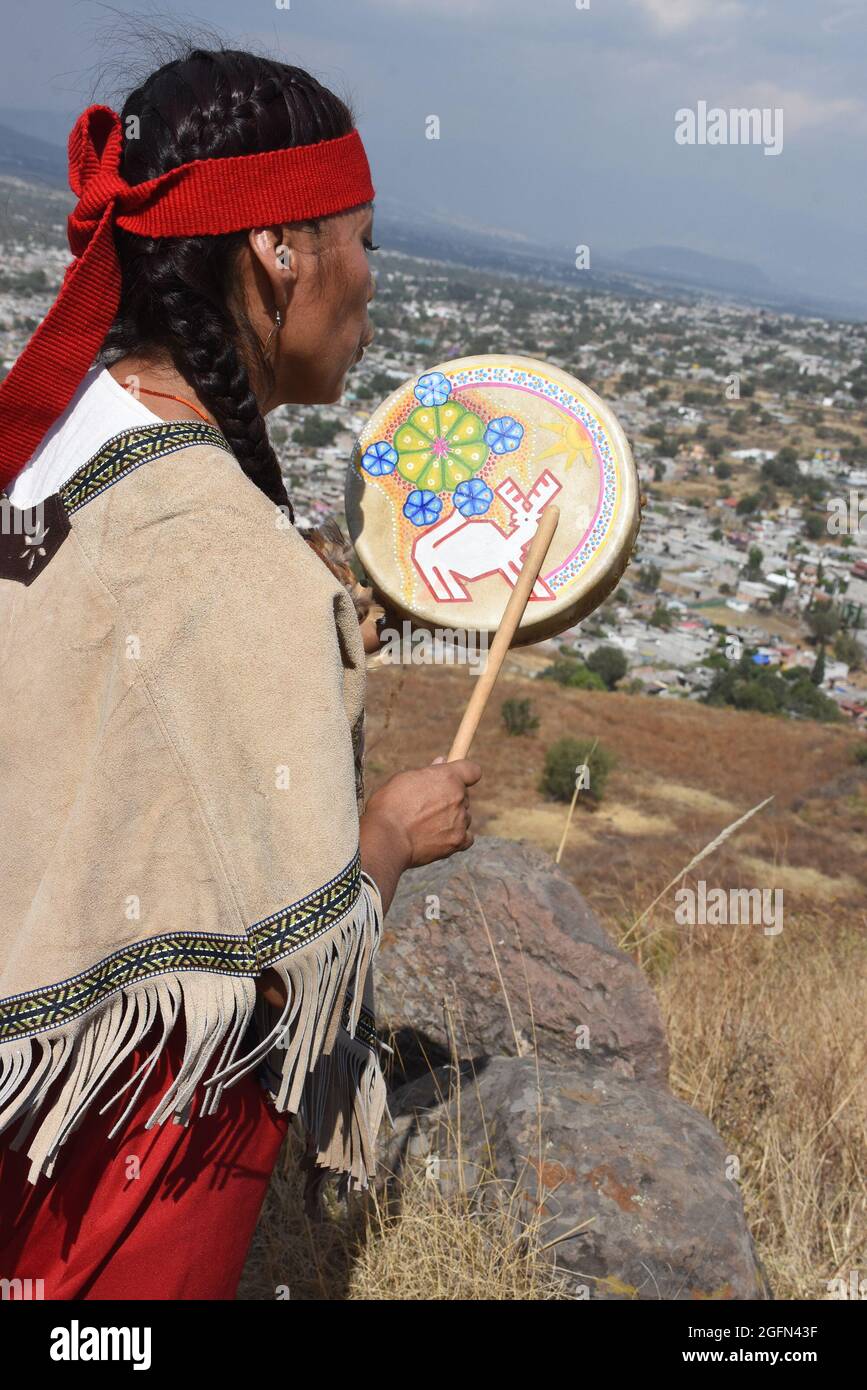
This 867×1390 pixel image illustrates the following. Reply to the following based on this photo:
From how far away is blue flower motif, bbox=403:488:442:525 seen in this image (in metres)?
2.13

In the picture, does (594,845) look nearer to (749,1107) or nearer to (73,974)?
(749,1107)

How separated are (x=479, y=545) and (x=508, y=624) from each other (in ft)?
0.75

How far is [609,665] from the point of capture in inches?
923

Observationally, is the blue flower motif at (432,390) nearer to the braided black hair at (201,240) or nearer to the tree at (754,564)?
the braided black hair at (201,240)

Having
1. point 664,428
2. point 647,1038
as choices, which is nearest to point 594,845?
point 647,1038

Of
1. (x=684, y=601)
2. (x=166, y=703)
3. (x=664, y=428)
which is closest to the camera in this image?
(x=166, y=703)

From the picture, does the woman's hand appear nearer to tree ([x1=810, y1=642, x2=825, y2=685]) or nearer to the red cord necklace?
the red cord necklace

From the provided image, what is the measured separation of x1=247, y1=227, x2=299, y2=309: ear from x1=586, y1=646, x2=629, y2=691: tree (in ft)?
71.5

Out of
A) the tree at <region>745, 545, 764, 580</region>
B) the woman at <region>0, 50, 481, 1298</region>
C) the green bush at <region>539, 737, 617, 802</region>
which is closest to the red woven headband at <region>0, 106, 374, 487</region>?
the woman at <region>0, 50, 481, 1298</region>

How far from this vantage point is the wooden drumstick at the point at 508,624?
6.03 ft

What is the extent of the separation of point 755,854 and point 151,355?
1033 cm

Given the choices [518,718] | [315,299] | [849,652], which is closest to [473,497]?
[315,299]

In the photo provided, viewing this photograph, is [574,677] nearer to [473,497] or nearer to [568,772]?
[568,772]

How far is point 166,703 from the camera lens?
125 centimetres
